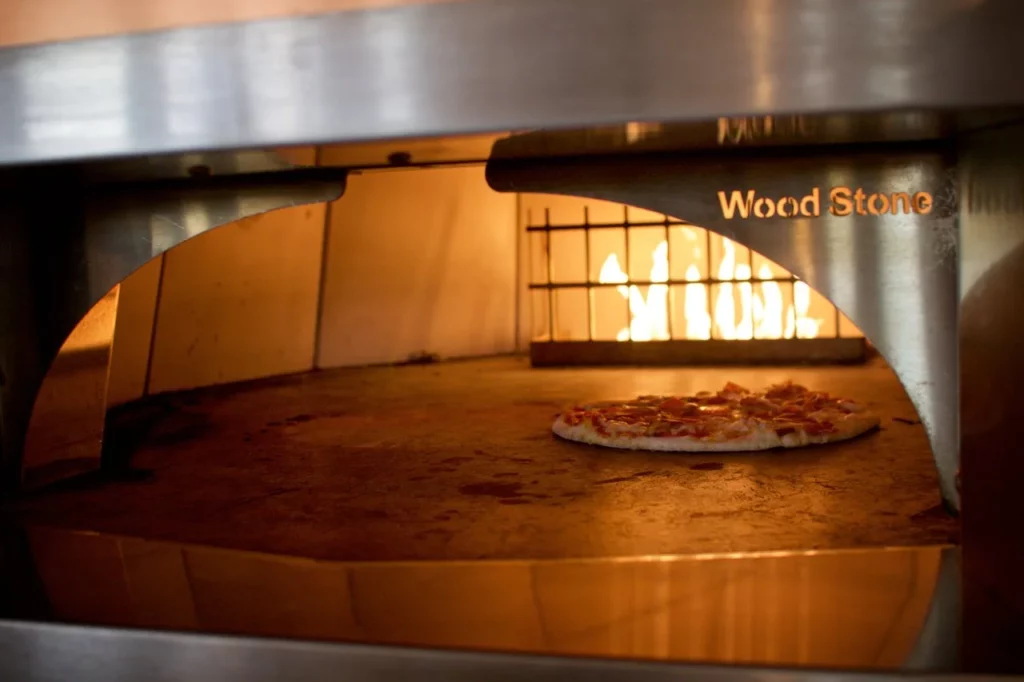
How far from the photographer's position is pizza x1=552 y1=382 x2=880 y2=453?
4.88 ft

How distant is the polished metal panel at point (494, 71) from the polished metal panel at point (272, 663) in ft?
1.14

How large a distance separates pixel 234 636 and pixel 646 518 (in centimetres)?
51

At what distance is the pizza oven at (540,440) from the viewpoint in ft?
1.97

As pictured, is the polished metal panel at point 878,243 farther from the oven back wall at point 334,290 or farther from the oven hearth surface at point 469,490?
the oven back wall at point 334,290

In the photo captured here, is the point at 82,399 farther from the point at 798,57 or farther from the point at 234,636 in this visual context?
the point at 798,57

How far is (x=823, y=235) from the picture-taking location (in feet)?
2.84

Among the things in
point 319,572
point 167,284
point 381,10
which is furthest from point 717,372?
point 381,10

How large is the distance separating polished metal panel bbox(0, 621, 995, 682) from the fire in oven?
13mm

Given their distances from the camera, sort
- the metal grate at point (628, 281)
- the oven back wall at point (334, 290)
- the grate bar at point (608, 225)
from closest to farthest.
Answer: the oven back wall at point (334, 290) < the metal grate at point (628, 281) < the grate bar at point (608, 225)

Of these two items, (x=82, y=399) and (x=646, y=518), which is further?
(x=82, y=399)

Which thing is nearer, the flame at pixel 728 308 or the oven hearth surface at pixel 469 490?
the oven hearth surface at pixel 469 490

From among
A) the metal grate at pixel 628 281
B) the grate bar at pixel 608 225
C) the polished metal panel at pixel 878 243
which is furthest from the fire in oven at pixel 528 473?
the grate bar at pixel 608 225

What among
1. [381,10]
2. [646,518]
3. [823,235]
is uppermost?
[381,10]

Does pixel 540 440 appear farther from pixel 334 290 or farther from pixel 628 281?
pixel 628 281
